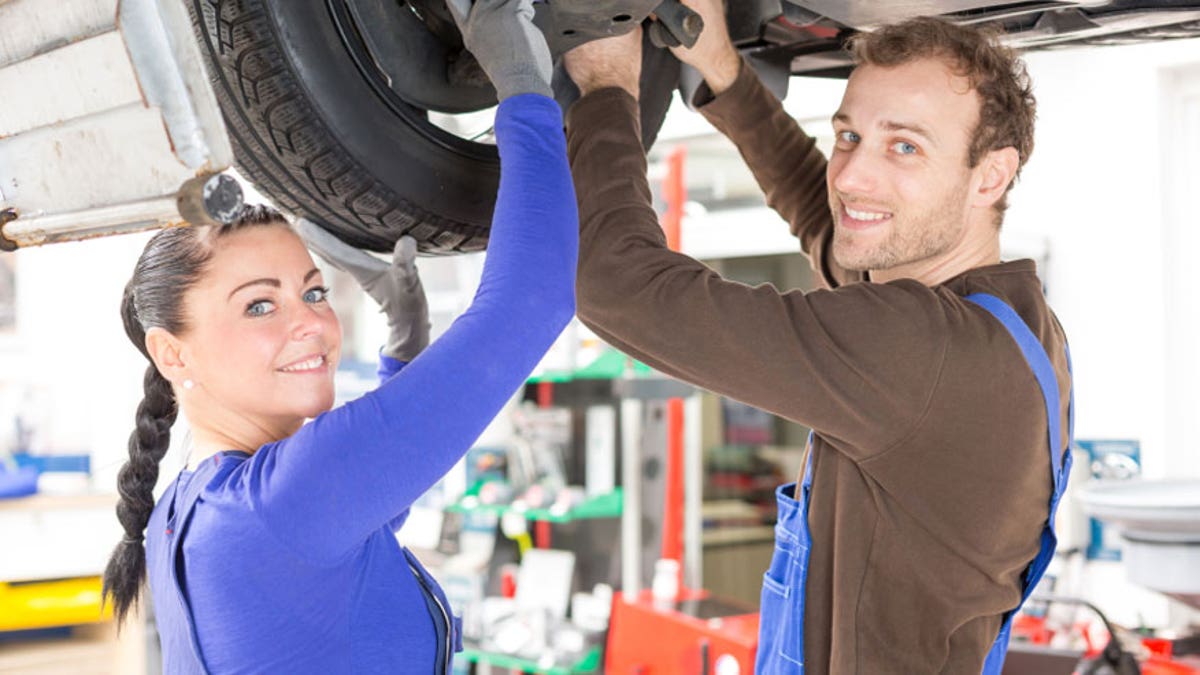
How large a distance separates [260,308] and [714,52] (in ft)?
2.24

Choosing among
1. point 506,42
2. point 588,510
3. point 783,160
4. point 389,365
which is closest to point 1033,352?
point 783,160

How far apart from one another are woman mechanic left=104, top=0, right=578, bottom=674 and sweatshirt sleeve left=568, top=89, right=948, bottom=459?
175 mm

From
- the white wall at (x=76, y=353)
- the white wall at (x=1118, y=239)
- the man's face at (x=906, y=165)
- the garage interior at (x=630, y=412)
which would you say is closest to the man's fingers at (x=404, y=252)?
the man's face at (x=906, y=165)

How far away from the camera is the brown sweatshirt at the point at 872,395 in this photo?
118cm

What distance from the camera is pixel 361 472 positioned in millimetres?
955

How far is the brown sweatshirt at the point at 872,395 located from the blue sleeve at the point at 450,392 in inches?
7.2

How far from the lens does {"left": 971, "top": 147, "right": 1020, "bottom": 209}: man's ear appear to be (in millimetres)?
1379

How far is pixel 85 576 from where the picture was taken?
3.95 meters

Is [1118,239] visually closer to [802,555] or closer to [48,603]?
[802,555]

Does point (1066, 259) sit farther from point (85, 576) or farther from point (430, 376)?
point (85, 576)

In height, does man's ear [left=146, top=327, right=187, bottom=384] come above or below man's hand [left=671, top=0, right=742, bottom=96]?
below

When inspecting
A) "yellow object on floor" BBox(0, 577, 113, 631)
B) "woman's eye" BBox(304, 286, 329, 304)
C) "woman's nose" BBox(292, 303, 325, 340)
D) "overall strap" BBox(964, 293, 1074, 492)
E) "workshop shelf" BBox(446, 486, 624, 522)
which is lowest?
"yellow object on floor" BBox(0, 577, 113, 631)

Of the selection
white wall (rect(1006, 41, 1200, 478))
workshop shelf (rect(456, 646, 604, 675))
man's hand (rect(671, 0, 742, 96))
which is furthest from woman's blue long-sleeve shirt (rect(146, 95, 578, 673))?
white wall (rect(1006, 41, 1200, 478))

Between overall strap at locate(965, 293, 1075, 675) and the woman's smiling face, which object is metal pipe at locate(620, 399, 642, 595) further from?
the woman's smiling face
